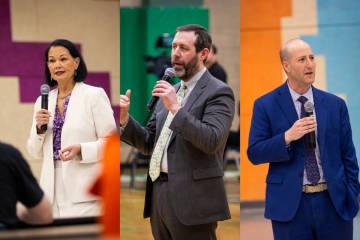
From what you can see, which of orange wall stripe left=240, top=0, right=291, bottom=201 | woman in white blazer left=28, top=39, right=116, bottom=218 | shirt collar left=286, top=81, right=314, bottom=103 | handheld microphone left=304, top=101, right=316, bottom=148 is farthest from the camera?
orange wall stripe left=240, top=0, right=291, bottom=201

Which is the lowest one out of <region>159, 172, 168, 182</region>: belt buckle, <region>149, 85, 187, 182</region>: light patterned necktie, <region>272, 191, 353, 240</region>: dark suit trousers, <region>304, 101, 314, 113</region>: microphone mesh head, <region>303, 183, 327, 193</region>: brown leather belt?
<region>272, 191, 353, 240</region>: dark suit trousers

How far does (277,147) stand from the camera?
3.13 meters

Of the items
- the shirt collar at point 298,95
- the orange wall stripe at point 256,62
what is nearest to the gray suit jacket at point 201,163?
the shirt collar at point 298,95

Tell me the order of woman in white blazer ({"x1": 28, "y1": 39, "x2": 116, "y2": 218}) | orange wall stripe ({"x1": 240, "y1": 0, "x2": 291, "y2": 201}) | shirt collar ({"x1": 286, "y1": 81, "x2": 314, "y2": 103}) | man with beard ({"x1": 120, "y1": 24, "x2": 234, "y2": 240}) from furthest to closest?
1. orange wall stripe ({"x1": 240, "y1": 0, "x2": 291, "y2": 201})
2. woman in white blazer ({"x1": 28, "y1": 39, "x2": 116, "y2": 218})
3. shirt collar ({"x1": 286, "y1": 81, "x2": 314, "y2": 103})
4. man with beard ({"x1": 120, "y1": 24, "x2": 234, "y2": 240})

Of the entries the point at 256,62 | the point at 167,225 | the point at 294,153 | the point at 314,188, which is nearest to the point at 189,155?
the point at 167,225

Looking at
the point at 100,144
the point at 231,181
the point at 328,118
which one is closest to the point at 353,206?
the point at 328,118

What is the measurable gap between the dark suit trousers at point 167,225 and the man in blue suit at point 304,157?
0.41m

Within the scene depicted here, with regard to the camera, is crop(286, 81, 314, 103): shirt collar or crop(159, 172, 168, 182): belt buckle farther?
crop(286, 81, 314, 103): shirt collar

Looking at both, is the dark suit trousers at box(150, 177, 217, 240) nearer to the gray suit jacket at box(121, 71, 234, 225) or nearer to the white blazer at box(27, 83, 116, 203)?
the gray suit jacket at box(121, 71, 234, 225)

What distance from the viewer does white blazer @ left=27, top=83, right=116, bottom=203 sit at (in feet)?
11.1

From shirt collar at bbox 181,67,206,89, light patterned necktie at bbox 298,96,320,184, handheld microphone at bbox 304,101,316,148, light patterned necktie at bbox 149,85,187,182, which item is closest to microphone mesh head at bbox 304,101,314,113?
handheld microphone at bbox 304,101,316,148

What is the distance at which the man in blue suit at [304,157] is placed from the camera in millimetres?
3113

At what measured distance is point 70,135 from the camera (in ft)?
11.1

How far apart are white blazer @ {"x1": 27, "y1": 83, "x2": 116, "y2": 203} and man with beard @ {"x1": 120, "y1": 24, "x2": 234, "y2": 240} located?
32cm
